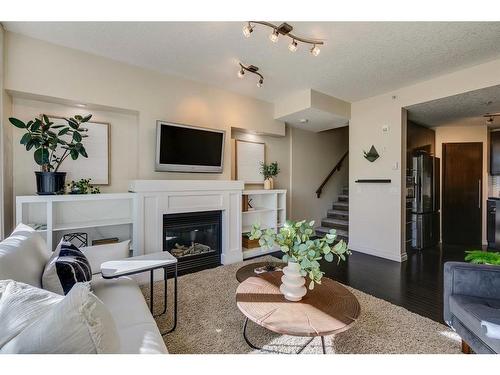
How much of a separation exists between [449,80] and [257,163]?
300 cm

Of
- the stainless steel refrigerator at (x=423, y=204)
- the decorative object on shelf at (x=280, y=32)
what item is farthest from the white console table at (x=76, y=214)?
the stainless steel refrigerator at (x=423, y=204)

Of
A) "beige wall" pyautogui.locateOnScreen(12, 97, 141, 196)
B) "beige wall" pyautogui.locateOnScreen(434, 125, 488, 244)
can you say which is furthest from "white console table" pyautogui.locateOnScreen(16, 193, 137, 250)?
"beige wall" pyautogui.locateOnScreen(434, 125, 488, 244)

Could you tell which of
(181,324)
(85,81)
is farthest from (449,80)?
Answer: (85,81)

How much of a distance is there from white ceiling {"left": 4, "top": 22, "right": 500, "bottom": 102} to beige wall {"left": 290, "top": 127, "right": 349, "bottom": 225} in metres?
1.80

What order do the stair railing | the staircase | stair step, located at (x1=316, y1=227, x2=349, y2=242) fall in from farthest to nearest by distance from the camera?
the stair railing → the staircase → stair step, located at (x1=316, y1=227, x2=349, y2=242)

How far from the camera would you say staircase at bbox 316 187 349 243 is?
4.94 m

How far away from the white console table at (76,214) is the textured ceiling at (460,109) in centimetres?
442

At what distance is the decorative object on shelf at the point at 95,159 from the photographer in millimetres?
2822

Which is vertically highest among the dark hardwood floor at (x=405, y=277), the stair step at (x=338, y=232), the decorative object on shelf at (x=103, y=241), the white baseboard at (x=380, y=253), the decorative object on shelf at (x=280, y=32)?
the decorative object on shelf at (x=280, y=32)

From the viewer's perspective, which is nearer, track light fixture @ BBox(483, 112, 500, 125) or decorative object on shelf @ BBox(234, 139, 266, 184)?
track light fixture @ BBox(483, 112, 500, 125)

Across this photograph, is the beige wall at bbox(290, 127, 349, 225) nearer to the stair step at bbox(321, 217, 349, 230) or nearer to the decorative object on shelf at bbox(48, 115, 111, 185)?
the stair step at bbox(321, 217, 349, 230)

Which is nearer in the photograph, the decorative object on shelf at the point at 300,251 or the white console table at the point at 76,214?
the decorative object on shelf at the point at 300,251

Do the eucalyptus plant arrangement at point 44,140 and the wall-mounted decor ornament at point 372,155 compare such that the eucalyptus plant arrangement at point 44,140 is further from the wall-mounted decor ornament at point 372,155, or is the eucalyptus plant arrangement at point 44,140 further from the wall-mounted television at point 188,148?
the wall-mounted decor ornament at point 372,155
